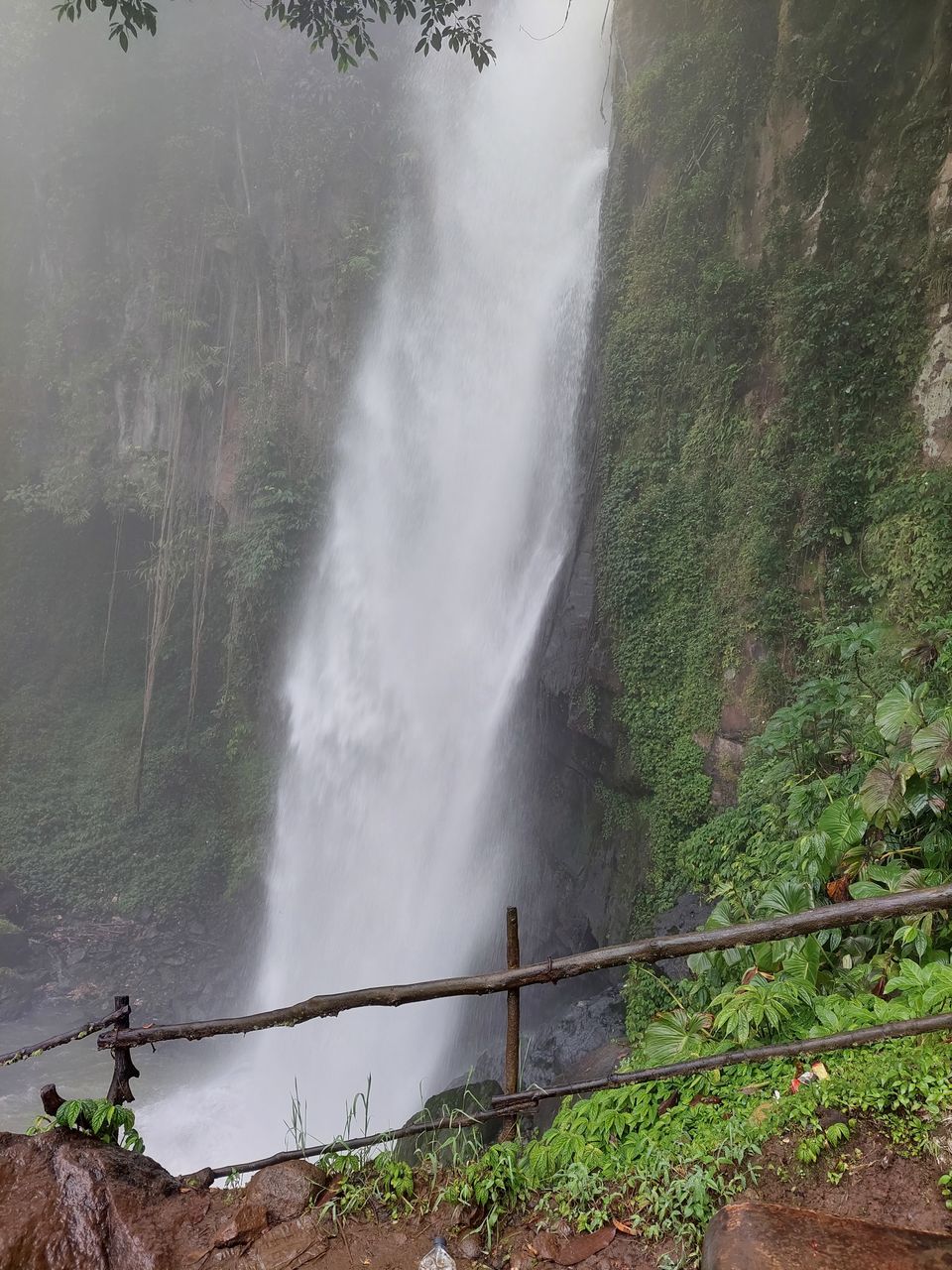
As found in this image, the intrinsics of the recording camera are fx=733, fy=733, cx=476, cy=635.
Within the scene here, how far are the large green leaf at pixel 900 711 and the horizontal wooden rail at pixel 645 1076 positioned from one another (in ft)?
5.17

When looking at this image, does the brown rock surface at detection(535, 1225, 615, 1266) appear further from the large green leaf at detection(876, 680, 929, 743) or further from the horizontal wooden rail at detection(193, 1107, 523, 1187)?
the large green leaf at detection(876, 680, 929, 743)

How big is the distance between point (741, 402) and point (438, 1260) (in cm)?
702

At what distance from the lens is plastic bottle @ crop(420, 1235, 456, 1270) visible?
186 cm

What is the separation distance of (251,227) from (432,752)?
12.6 metres

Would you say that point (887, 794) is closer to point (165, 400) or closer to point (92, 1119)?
point (92, 1119)

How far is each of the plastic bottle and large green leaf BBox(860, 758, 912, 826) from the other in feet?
7.96

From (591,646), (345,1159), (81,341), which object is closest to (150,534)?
(81,341)

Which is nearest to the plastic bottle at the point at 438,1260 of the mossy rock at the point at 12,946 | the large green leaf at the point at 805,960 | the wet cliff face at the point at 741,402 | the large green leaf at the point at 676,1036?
the large green leaf at the point at 676,1036

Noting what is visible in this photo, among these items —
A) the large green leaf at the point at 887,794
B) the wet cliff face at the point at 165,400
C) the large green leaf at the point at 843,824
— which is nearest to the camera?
the large green leaf at the point at 887,794

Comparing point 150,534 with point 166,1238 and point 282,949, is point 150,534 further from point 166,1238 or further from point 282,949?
point 166,1238

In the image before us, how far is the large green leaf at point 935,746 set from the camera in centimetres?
305

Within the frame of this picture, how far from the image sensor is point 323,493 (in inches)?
564

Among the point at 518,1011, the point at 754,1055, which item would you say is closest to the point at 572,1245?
the point at 518,1011

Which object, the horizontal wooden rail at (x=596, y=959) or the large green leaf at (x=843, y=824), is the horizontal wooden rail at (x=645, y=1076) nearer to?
the horizontal wooden rail at (x=596, y=959)
